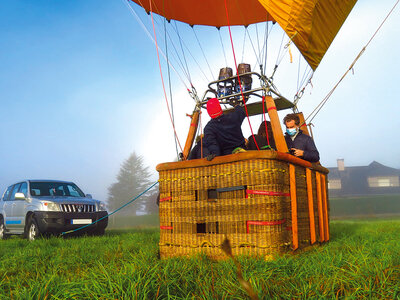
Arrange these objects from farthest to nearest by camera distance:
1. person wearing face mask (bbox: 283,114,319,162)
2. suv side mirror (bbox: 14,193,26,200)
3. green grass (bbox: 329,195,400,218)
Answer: green grass (bbox: 329,195,400,218), suv side mirror (bbox: 14,193,26,200), person wearing face mask (bbox: 283,114,319,162)

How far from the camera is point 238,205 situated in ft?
11.1

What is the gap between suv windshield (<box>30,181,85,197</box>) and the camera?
347 inches

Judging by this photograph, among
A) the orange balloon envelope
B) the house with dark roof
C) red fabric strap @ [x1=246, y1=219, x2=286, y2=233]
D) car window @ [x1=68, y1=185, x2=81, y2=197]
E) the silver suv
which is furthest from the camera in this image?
the house with dark roof

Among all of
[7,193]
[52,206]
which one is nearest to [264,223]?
[52,206]

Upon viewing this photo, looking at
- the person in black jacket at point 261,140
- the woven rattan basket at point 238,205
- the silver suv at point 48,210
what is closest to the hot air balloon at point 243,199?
the woven rattan basket at point 238,205

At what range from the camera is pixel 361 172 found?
243 feet

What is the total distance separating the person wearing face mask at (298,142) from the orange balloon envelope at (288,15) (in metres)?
1.70

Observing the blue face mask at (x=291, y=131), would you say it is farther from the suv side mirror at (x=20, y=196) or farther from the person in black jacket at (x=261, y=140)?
the suv side mirror at (x=20, y=196)

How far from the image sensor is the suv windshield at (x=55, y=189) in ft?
28.9

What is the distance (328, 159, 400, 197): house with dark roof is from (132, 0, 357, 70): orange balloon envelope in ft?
204

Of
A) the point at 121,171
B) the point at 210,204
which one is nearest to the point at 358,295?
the point at 210,204

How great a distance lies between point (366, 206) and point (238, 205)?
64613 millimetres

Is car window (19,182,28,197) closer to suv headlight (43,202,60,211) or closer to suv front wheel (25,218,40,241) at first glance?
suv front wheel (25,218,40,241)

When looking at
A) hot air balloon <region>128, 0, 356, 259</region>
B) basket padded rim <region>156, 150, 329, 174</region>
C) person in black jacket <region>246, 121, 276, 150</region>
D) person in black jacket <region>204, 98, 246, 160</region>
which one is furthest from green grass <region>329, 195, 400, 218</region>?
basket padded rim <region>156, 150, 329, 174</region>
